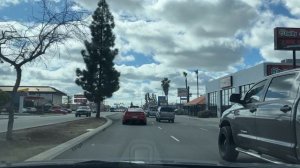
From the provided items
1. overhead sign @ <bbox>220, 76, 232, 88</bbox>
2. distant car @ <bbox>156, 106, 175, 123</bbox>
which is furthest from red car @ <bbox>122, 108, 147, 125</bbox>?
overhead sign @ <bbox>220, 76, 232, 88</bbox>

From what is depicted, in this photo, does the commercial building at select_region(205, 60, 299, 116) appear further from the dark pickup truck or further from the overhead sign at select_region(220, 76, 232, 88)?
the dark pickup truck

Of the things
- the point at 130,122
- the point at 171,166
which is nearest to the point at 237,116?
the point at 171,166

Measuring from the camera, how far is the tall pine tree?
53344 millimetres

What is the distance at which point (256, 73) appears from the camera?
53.5 m

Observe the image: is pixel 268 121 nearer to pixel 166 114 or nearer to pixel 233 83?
pixel 166 114

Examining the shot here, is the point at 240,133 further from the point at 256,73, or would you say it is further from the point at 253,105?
the point at 256,73

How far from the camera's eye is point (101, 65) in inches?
2108

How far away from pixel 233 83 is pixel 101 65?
17812 millimetres

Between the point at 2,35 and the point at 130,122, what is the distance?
25533mm

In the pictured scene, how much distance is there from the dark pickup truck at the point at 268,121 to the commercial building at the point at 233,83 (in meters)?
28.6

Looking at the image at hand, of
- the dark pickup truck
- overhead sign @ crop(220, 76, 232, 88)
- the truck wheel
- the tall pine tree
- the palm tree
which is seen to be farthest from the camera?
the palm tree

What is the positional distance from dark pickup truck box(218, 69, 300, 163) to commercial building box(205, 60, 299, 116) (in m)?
28.6

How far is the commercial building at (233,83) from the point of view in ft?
166

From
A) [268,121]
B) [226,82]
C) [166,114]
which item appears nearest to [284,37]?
[166,114]
